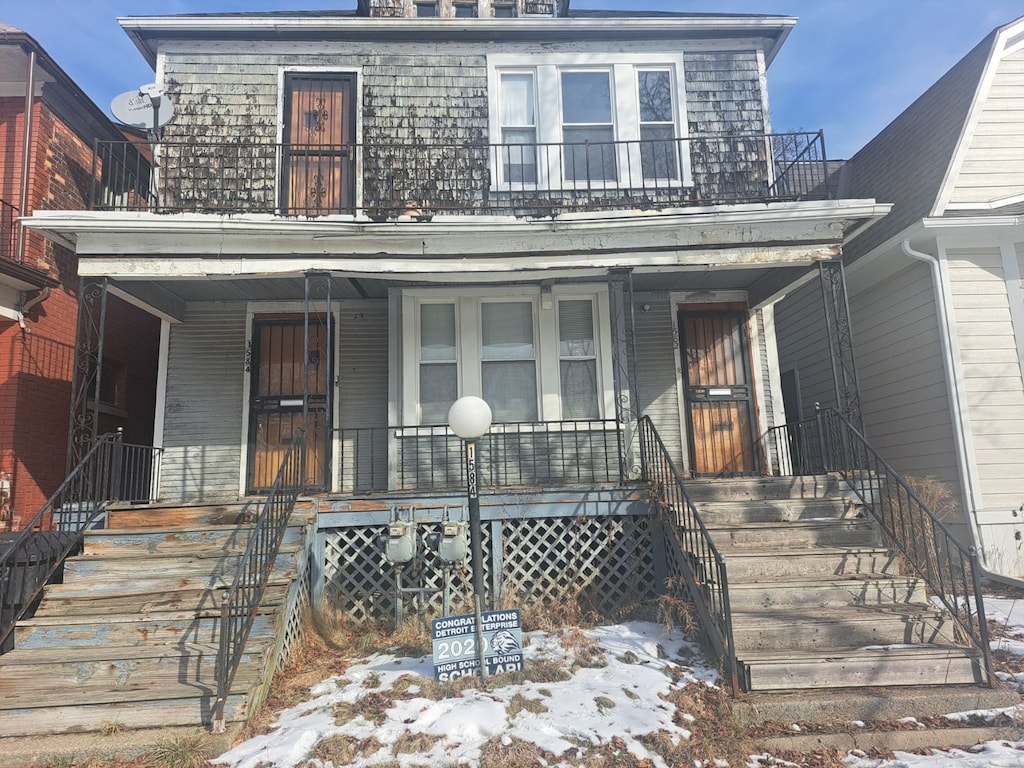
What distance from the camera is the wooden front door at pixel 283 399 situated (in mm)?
8852

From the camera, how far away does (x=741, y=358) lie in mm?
9352

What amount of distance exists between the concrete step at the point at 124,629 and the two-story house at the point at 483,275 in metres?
1.58

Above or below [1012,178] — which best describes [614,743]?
below

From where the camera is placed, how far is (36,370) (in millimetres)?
9258

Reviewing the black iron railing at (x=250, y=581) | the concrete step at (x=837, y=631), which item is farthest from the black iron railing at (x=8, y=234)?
the concrete step at (x=837, y=631)

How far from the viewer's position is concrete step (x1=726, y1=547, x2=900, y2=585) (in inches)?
234

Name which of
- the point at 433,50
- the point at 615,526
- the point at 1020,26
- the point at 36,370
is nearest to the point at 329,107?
the point at 433,50

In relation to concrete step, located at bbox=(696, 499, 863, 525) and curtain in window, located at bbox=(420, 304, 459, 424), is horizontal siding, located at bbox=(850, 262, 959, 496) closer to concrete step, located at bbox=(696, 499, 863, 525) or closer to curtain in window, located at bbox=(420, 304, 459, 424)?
concrete step, located at bbox=(696, 499, 863, 525)

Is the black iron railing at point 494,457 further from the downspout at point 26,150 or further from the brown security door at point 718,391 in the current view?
the downspout at point 26,150

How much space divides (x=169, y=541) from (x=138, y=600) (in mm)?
760

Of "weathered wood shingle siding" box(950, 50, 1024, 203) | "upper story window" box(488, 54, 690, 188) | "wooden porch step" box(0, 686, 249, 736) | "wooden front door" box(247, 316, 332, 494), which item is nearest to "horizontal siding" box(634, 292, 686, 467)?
"upper story window" box(488, 54, 690, 188)

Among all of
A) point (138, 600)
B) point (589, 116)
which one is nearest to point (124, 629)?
point (138, 600)

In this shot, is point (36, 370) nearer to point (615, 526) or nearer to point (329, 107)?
point (329, 107)

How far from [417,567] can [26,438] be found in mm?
6348
